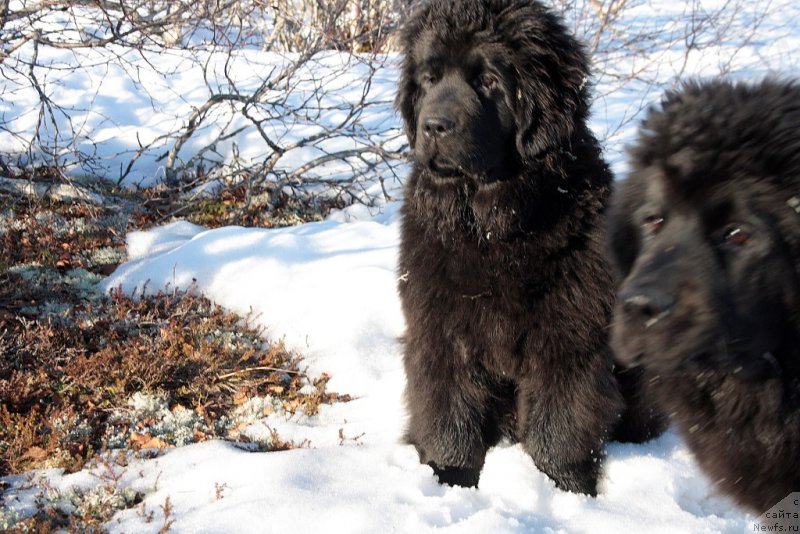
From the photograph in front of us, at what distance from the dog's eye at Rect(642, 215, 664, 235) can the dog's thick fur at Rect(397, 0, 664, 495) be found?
2.84 feet

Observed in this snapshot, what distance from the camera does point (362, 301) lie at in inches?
193

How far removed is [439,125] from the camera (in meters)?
3.03

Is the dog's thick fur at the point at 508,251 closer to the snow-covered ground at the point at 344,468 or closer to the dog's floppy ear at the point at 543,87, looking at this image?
the dog's floppy ear at the point at 543,87

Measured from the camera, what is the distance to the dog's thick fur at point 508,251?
298 centimetres

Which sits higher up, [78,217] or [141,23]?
[141,23]

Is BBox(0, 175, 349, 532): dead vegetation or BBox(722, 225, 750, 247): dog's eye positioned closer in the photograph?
BBox(722, 225, 750, 247): dog's eye

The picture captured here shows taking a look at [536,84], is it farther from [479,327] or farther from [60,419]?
[60,419]

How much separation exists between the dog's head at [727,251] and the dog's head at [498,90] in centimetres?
118

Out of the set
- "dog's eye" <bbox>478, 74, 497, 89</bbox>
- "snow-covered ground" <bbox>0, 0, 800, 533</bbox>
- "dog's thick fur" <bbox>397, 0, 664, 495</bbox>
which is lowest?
"snow-covered ground" <bbox>0, 0, 800, 533</bbox>

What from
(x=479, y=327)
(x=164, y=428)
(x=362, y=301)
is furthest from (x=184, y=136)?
(x=479, y=327)

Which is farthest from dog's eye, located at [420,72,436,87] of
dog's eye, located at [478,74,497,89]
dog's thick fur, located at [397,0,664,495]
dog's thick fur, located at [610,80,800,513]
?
dog's thick fur, located at [610,80,800,513]

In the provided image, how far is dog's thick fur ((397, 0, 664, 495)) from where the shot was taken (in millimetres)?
2979

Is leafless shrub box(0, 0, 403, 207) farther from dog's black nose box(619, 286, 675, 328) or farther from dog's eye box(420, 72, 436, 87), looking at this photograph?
dog's black nose box(619, 286, 675, 328)

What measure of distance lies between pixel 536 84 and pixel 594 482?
1830 mm
